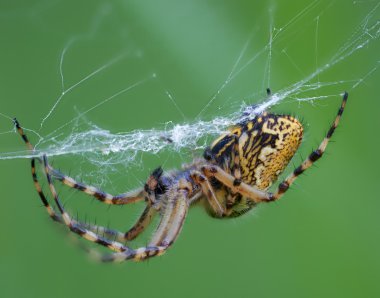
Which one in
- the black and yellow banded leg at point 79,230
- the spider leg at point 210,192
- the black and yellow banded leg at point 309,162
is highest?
the black and yellow banded leg at point 79,230

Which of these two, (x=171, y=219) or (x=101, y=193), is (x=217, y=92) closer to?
(x=171, y=219)

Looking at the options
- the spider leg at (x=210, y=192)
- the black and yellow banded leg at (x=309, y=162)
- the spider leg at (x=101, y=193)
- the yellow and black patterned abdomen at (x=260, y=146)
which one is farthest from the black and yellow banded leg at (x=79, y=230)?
the black and yellow banded leg at (x=309, y=162)

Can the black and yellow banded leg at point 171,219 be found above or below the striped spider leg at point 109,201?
below

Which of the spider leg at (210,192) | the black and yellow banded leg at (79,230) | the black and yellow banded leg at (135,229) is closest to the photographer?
the black and yellow banded leg at (79,230)

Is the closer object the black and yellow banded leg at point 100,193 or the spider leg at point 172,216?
the black and yellow banded leg at point 100,193

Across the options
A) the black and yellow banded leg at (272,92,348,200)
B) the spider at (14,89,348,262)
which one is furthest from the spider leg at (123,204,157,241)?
the black and yellow banded leg at (272,92,348,200)

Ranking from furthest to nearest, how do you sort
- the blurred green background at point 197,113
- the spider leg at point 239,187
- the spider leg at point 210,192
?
the blurred green background at point 197,113
the spider leg at point 210,192
the spider leg at point 239,187

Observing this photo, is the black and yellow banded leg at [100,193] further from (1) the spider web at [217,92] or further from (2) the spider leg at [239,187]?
(2) the spider leg at [239,187]

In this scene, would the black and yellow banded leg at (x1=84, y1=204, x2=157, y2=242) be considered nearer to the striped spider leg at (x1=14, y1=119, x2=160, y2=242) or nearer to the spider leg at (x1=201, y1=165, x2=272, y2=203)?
the striped spider leg at (x1=14, y1=119, x2=160, y2=242)
